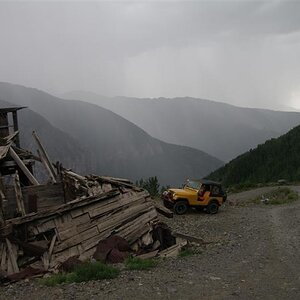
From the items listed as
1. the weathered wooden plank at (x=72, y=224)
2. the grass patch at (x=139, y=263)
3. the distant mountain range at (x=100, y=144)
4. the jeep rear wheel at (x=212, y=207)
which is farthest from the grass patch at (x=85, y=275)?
the distant mountain range at (x=100, y=144)

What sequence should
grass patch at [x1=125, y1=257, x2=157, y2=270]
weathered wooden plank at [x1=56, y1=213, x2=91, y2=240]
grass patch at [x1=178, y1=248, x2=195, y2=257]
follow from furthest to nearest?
grass patch at [x1=178, y1=248, x2=195, y2=257]
weathered wooden plank at [x1=56, y1=213, x2=91, y2=240]
grass patch at [x1=125, y1=257, x2=157, y2=270]

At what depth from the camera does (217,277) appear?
→ 34.8 ft

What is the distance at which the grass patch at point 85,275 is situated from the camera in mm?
10180

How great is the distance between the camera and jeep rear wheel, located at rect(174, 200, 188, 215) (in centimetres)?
2306

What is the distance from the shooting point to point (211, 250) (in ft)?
45.1

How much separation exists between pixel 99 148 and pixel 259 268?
14486 centimetres

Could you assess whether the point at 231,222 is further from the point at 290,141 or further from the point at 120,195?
the point at 290,141

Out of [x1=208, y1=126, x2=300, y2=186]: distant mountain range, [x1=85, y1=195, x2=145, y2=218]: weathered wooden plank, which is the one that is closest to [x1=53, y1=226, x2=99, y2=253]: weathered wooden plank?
[x1=85, y1=195, x2=145, y2=218]: weathered wooden plank

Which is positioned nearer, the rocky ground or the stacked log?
the rocky ground

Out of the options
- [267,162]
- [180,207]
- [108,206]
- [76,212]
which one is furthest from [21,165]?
[267,162]

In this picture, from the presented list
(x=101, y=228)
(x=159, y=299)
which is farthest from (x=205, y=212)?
(x=159, y=299)

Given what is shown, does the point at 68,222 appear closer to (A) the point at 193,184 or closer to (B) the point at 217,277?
(B) the point at 217,277

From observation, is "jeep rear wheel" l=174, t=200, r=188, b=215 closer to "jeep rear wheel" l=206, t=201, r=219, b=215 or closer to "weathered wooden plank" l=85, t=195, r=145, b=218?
"jeep rear wheel" l=206, t=201, r=219, b=215

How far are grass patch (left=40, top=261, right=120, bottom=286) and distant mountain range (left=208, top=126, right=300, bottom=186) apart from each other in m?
55.2
